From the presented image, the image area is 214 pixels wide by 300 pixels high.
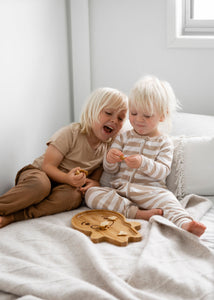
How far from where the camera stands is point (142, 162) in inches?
64.2

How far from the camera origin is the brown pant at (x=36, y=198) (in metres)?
1.56

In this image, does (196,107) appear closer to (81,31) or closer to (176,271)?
(81,31)

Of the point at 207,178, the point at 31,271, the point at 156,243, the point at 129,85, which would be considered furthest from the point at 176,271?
the point at 129,85

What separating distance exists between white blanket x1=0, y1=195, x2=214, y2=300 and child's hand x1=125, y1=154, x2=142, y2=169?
236 mm

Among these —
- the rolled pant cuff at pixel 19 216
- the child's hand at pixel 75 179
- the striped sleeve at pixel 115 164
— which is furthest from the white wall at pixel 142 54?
the rolled pant cuff at pixel 19 216

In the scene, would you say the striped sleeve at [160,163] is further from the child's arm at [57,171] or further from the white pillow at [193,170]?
the child's arm at [57,171]

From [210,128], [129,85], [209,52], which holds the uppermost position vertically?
[209,52]

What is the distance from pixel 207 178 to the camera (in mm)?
1735

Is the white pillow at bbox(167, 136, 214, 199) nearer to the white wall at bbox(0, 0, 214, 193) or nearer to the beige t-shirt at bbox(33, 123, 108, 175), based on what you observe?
the beige t-shirt at bbox(33, 123, 108, 175)

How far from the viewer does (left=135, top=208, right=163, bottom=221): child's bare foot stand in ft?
5.05

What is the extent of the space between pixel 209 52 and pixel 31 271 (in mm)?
1514

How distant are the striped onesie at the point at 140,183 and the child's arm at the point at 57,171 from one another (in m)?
0.07

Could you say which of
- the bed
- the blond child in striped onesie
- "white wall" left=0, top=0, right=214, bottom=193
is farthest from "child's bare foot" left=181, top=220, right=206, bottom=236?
"white wall" left=0, top=0, right=214, bottom=193

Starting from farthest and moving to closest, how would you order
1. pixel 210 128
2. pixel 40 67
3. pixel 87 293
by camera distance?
pixel 40 67 → pixel 210 128 → pixel 87 293
